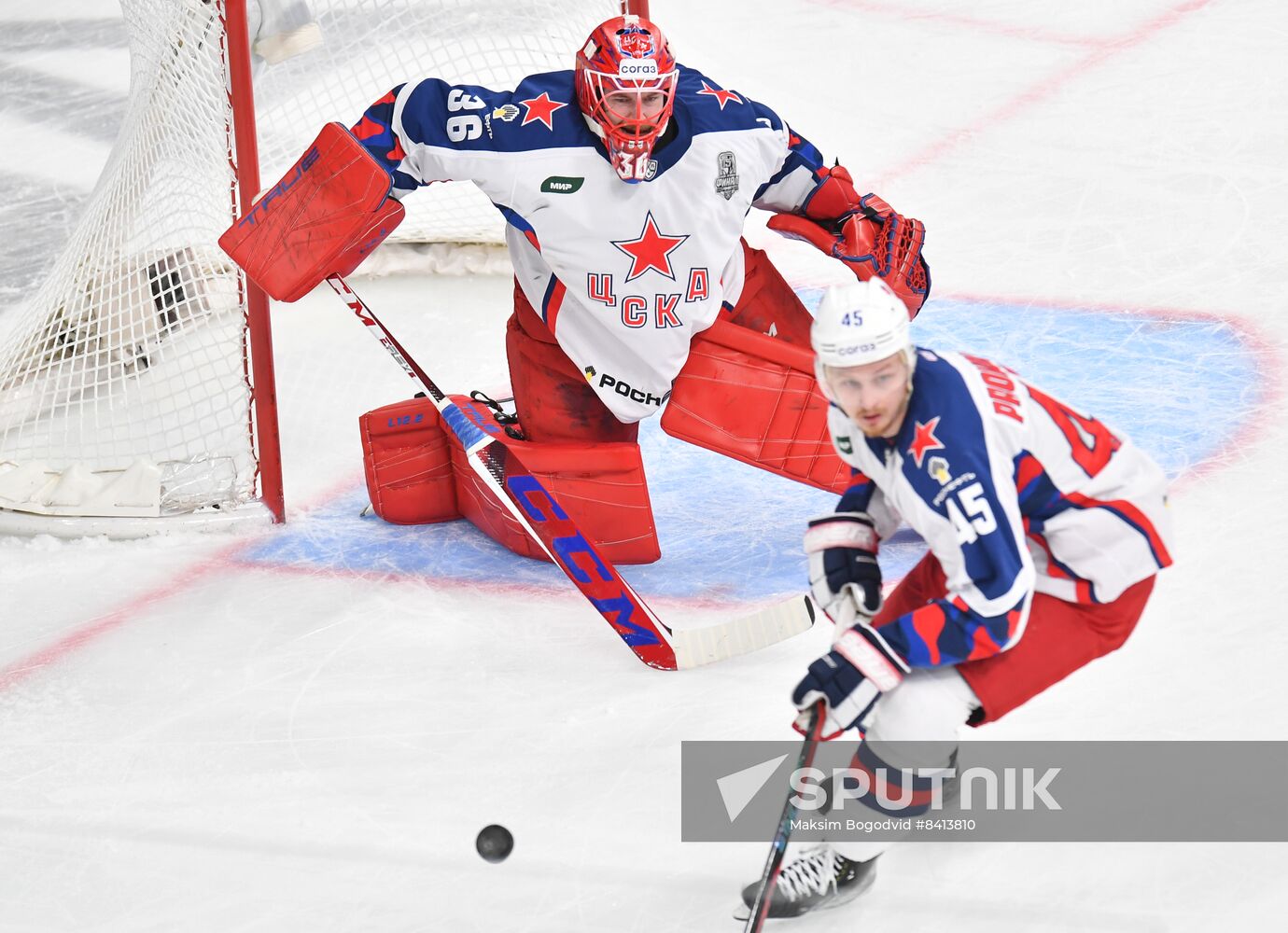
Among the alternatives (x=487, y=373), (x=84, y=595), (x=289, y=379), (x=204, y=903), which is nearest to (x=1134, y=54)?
(x=487, y=373)

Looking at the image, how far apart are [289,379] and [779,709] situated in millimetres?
2076

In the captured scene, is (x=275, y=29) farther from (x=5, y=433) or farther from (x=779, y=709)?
(x=779, y=709)

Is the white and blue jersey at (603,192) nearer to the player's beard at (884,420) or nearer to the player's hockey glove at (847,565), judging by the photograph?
the player's hockey glove at (847,565)

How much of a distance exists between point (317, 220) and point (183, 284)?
83cm

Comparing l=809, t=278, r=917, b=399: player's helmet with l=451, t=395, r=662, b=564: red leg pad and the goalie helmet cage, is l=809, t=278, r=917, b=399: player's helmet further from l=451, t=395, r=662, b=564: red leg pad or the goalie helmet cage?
the goalie helmet cage

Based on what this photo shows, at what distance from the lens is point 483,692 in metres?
3.03

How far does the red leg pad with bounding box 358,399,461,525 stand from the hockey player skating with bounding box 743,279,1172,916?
1.44 meters

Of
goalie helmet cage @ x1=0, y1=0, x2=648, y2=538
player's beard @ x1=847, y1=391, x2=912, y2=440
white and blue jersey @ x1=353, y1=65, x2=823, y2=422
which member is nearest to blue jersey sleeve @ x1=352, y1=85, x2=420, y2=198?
white and blue jersey @ x1=353, y1=65, x2=823, y2=422

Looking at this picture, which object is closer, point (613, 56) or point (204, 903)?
point (204, 903)

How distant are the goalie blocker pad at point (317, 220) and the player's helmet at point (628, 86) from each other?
0.49 m

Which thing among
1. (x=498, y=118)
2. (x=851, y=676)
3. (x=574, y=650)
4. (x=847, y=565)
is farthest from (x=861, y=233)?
(x=851, y=676)

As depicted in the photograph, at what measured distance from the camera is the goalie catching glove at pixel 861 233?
3.45 metres

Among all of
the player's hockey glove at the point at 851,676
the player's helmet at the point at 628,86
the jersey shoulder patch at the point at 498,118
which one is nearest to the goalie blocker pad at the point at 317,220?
the jersey shoulder patch at the point at 498,118

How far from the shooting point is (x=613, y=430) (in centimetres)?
354
